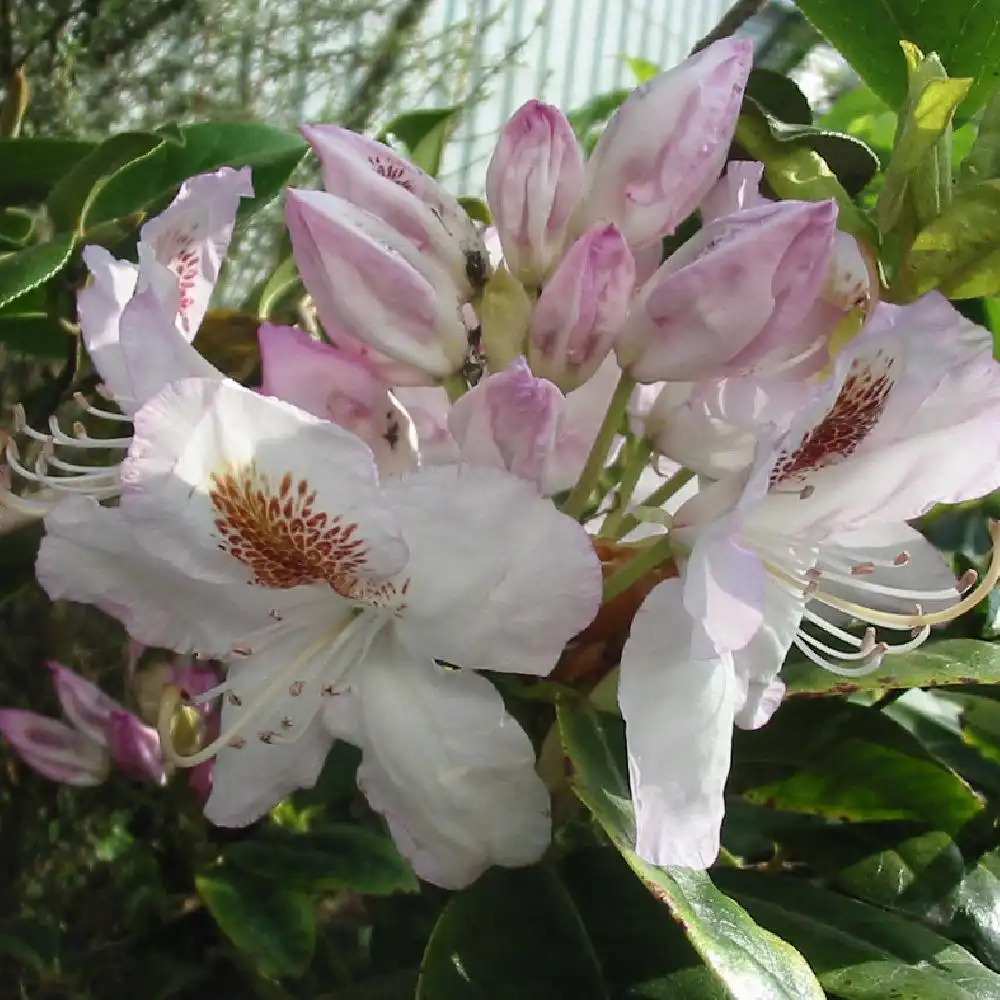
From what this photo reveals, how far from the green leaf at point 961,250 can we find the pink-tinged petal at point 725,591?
218mm

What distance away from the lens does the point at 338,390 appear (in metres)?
0.46

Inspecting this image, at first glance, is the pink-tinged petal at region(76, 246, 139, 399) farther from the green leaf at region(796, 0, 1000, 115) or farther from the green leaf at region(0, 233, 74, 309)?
the green leaf at region(796, 0, 1000, 115)

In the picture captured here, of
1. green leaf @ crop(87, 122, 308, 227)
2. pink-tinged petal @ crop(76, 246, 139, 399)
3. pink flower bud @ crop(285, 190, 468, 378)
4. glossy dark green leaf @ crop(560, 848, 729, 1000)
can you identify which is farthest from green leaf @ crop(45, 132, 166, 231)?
glossy dark green leaf @ crop(560, 848, 729, 1000)

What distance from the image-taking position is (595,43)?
2.64 metres

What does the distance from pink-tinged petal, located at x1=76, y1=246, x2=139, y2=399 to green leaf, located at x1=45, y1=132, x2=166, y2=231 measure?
0.14 meters

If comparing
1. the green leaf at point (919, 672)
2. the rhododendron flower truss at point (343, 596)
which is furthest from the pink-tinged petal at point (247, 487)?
the green leaf at point (919, 672)

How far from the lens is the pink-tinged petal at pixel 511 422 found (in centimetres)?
41

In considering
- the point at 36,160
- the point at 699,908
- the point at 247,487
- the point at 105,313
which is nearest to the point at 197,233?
the point at 105,313

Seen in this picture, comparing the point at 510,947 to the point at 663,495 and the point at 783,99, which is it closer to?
the point at 663,495

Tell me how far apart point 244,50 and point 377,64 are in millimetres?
172

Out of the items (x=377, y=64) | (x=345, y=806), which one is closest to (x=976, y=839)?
(x=345, y=806)

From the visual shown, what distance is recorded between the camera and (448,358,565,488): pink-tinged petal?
41 cm

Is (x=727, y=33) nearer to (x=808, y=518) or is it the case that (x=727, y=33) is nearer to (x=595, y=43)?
(x=808, y=518)

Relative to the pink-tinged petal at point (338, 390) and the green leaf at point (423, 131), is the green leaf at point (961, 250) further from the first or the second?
the green leaf at point (423, 131)
